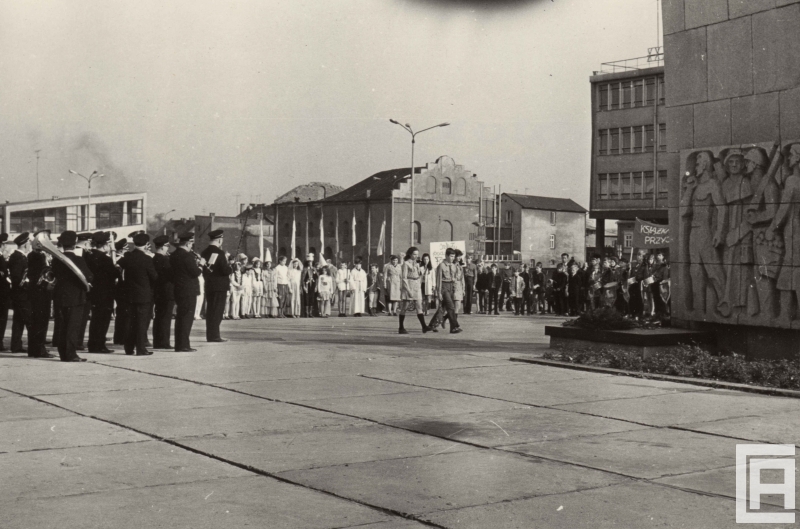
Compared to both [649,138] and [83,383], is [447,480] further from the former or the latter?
[649,138]

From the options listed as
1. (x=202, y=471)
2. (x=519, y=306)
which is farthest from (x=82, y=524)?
(x=519, y=306)

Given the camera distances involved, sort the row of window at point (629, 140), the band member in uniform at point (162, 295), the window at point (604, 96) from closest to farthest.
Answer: the band member in uniform at point (162, 295)
the row of window at point (629, 140)
the window at point (604, 96)

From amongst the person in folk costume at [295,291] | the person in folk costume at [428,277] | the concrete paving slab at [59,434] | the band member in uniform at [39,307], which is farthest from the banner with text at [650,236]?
the concrete paving slab at [59,434]

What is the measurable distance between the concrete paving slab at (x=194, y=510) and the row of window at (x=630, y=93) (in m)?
61.7

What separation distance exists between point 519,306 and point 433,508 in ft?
85.4

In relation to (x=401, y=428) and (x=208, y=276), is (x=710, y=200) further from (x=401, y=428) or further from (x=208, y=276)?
(x=208, y=276)

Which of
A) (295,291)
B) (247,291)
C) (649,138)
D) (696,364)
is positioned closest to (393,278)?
(295,291)

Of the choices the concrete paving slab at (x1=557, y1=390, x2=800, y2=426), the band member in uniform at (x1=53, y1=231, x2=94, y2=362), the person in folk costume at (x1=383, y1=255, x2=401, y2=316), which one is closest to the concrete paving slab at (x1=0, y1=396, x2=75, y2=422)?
the band member in uniform at (x1=53, y1=231, x2=94, y2=362)

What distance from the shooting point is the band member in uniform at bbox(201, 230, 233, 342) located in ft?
51.9

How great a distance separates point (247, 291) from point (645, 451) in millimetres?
19907

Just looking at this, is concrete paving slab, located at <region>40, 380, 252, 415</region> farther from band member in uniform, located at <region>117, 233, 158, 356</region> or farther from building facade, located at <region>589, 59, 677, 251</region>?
building facade, located at <region>589, 59, 677, 251</region>

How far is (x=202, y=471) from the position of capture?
621cm

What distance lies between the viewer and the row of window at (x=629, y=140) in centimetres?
6600

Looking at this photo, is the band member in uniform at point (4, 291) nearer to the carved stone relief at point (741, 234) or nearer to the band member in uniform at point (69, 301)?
the band member in uniform at point (69, 301)
